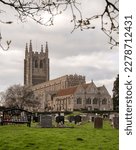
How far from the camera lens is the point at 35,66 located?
162 m

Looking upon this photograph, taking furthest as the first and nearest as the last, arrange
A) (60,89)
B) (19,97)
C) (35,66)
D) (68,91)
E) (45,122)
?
(35,66) → (60,89) → (68,91) → (19,97) → (45,122)

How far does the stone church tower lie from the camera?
15938 centimetres

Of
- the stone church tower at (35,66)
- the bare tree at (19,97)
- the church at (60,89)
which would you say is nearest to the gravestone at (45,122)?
the bare tree at (19,97)

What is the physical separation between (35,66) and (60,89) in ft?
107

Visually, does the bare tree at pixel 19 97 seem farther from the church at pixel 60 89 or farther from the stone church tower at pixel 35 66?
the stone church tower at pixel 35 66

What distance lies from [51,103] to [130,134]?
131 meters

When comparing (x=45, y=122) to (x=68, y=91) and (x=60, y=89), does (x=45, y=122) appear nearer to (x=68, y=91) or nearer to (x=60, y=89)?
(x=68, y=91)

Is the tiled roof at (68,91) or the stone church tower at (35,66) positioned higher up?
the stone church tower at (35,66)

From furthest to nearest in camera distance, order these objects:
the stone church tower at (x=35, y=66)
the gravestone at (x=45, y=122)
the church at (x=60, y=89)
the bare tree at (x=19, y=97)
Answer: the stone church tower at (x=35, y=66) < the church at (x=60, y=89) < the bare tree at (x=19, y=97) < the gravestone at (x=45, y=122)

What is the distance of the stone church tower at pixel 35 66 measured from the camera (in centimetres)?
15938

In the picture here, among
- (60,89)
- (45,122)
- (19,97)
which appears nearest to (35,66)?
(60,89)

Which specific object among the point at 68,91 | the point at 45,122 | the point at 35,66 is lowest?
the point at 45,122

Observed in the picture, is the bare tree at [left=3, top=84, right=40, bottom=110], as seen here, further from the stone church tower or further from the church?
the stone church tower

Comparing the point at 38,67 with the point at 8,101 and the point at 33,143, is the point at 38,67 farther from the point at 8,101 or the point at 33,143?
the point at 33,143
